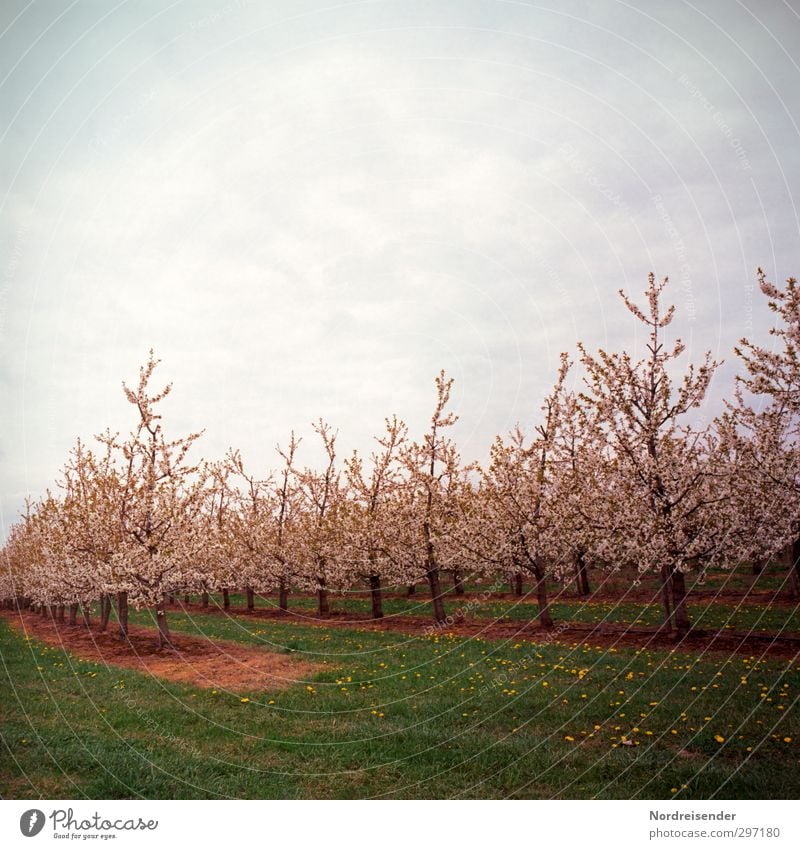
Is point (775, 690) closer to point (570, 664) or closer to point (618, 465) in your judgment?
point (570, 664)

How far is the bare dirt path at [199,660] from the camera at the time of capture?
1283cm

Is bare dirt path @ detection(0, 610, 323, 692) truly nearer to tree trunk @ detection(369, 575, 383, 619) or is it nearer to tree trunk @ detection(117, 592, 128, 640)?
tree trunk @ detection(117, 592, 128, 640)

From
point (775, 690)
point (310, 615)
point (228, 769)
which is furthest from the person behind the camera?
point (310, 615)

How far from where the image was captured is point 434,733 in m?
8.12

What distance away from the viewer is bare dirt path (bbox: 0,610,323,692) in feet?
42.1

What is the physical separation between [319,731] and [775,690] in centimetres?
758

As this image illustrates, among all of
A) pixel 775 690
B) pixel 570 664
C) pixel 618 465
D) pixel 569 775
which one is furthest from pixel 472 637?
pixel 569 775

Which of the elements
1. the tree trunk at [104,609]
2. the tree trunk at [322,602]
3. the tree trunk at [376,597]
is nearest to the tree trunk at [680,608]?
the tree trunk at [376,597]

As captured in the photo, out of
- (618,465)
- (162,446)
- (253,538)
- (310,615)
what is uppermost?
(162,446)

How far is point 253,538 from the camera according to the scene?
32.9 metres
